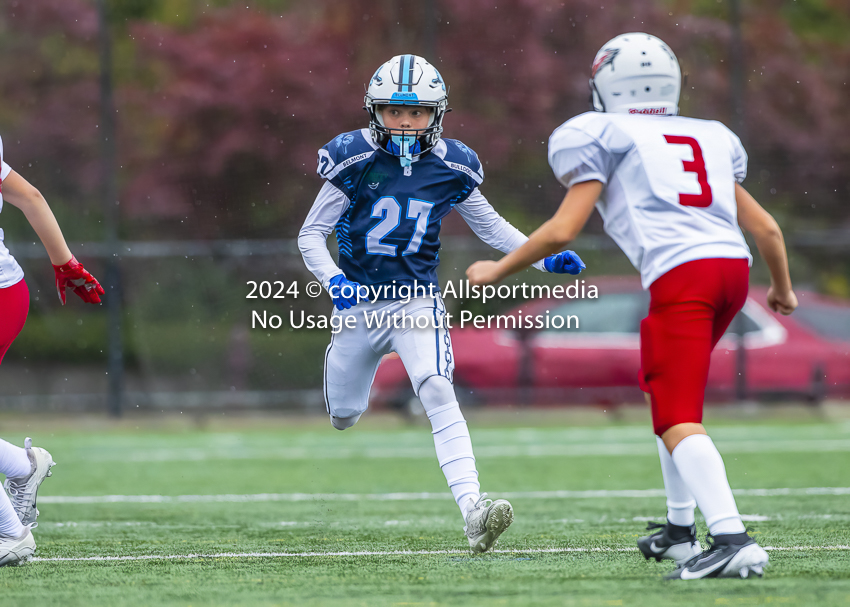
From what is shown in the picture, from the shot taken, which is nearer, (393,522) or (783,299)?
(783,299)

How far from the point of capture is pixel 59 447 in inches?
350

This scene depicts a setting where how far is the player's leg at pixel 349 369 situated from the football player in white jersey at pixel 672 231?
3.08 ft

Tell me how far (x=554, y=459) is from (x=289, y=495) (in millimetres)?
2319

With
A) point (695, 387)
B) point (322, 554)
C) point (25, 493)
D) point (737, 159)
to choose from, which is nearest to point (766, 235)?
point (737, 159)

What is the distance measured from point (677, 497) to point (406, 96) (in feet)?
5.40

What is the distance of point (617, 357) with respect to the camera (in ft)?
35.3

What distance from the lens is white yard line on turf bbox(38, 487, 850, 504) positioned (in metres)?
5.92

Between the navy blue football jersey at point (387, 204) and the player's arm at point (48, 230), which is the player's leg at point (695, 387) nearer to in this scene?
the navy blue football jersey at point (387, 204)

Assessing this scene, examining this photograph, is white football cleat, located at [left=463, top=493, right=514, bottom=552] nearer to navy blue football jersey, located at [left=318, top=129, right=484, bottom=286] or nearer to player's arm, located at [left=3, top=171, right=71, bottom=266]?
navy blue football jersey, located at [left=318, top=129, right=484, bottom=286]

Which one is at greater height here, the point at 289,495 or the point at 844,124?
the point at 844,124

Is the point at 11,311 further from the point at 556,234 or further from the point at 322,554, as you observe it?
the point at 556,234

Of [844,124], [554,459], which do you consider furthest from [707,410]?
[844,124]

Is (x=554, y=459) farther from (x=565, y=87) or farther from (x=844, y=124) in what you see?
(x=844, y=124)

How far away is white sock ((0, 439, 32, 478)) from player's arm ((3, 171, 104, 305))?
55 centimetres
